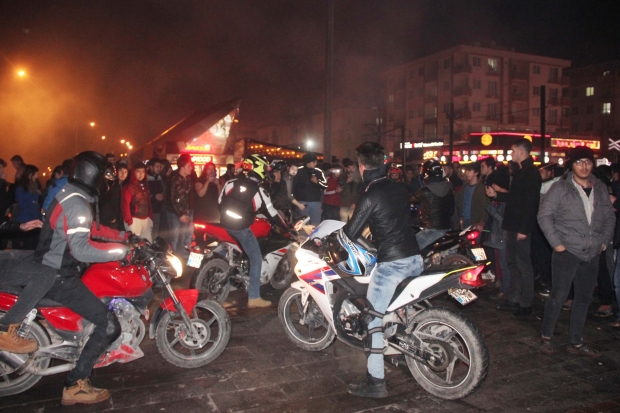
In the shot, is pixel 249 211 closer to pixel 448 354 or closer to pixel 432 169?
pixel 432 169

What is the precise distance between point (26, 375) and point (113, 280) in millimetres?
1049

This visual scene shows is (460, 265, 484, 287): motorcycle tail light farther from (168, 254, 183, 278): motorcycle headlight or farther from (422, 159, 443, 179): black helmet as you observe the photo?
(422, 159, 443, 179): black helmet

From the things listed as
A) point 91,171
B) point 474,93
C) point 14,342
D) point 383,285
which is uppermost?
point 474,93

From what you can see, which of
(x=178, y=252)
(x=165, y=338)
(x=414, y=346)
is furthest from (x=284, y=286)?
(x=414, y=346)

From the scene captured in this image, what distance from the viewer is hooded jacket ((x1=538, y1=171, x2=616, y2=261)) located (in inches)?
195

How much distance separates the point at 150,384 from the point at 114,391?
11.9 inches

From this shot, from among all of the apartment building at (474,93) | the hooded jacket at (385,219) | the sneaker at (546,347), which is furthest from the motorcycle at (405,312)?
the apartment building at (474,93)

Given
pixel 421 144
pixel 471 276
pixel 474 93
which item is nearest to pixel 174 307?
pixel 471 276

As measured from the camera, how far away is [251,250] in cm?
666

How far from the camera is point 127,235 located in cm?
433

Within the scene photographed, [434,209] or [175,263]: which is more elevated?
[434,209]

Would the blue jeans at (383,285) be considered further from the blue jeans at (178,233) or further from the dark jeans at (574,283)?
the blue jeans at (178,233)

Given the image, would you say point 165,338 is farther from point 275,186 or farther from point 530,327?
point 275,186

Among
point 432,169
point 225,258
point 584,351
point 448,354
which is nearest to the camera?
point 448,354
